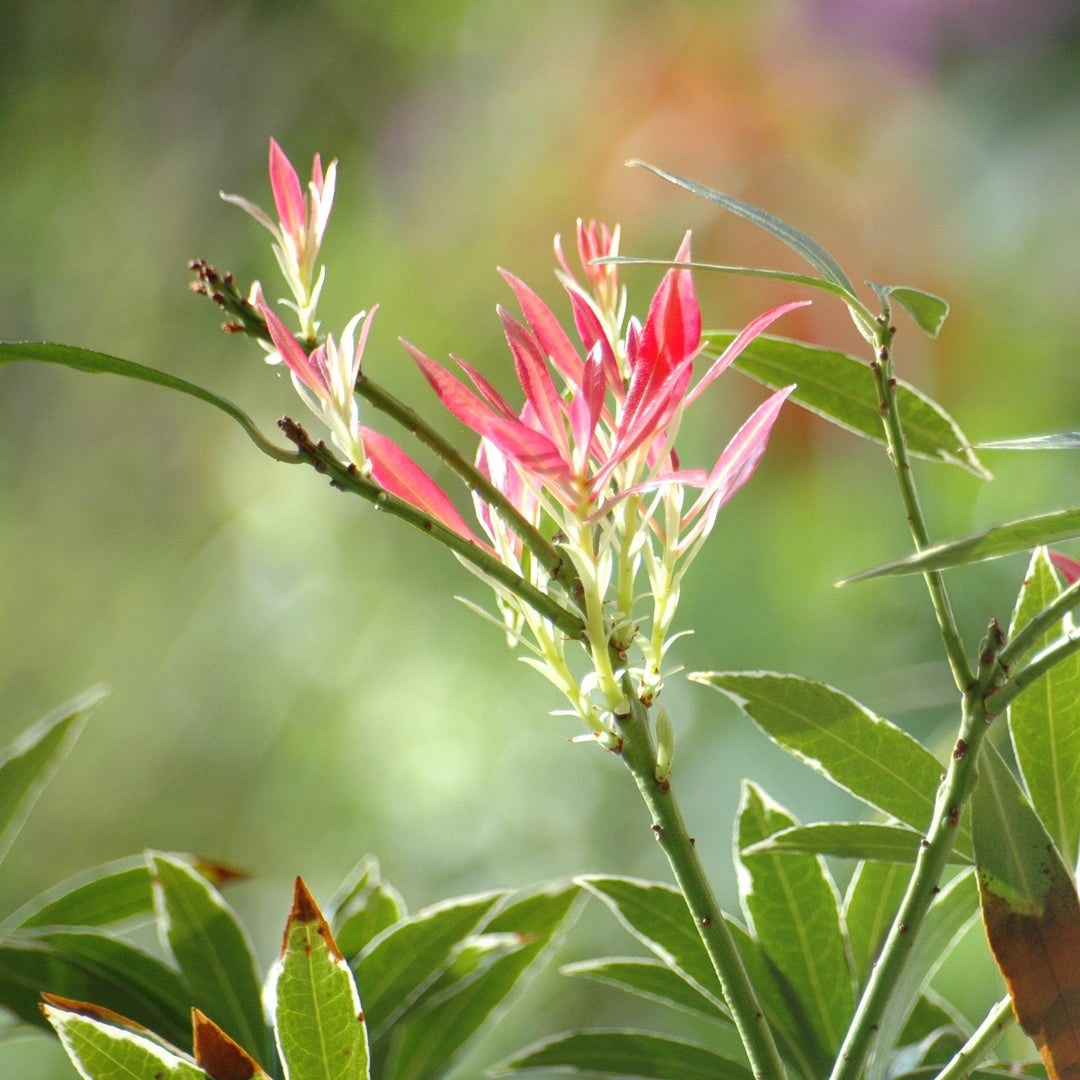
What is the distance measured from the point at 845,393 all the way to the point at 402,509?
118 mm

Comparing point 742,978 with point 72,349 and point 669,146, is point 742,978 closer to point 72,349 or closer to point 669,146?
point 72,349

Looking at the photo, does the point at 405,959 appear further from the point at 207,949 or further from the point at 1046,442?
the point at 1046,442

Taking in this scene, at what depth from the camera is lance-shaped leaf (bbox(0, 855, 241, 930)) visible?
0.31 meters

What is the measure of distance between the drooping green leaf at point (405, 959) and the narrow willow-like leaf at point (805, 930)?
7 centimetres

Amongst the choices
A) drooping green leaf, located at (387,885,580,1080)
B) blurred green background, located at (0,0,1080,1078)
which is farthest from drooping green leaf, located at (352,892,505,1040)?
blurred green background, located at (0,0,1080,1078)

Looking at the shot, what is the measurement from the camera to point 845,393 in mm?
252

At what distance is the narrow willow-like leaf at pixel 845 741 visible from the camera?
0.21m

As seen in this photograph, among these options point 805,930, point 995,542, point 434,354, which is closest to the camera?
point 995,542

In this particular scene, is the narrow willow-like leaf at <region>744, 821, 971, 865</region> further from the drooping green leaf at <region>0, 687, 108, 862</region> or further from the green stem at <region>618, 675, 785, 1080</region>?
the drooping green leaf at <region>0, 687, 108, 862</region>

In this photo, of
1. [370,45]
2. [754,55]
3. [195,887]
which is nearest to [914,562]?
[195,887]

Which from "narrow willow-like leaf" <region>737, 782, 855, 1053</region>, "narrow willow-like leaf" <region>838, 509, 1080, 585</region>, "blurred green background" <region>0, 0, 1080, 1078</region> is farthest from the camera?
"blurred green background" <region>0, 0, 1080, 1078</region>

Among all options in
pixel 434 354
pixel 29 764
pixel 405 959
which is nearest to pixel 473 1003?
pixel 405 959

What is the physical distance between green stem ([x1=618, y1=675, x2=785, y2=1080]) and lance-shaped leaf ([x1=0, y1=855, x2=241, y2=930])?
17 centimetres

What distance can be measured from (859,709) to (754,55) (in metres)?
1.60
